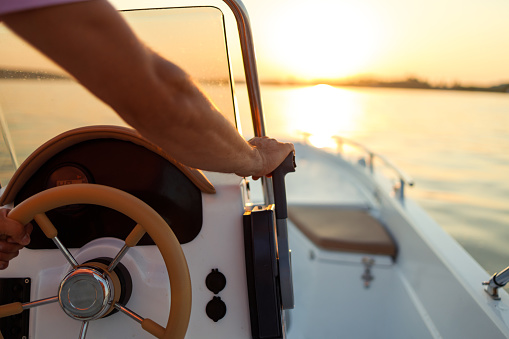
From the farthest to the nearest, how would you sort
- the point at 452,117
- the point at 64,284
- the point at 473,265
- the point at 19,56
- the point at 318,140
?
1. the point at 452,117
2. the point at 318,140
3. the point at 473,265
4. the point at 19,56
5. the point at 64,284

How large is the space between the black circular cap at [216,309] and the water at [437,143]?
490 millimetres

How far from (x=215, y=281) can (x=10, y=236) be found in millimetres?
446

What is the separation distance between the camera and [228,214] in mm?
1039

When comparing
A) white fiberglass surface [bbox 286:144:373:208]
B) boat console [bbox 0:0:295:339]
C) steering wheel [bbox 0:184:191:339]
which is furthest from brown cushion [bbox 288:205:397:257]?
steering wheel [bbox 0:184:191:339]

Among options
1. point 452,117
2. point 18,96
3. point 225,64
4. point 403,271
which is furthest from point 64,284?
point 452,117

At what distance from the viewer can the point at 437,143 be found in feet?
35.0

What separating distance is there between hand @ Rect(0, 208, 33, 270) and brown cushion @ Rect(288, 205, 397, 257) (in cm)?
176

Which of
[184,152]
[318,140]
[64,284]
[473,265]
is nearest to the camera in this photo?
[184,152]

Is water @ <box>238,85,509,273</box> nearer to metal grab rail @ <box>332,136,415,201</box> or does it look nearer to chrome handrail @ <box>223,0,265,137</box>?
metal grab rail @ <box>332,136,415,201</box>

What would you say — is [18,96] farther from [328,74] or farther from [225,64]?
[328,74]

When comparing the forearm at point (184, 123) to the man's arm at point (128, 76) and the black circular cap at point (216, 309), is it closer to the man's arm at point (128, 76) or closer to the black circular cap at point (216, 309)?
the man's arm at point (128, 76)

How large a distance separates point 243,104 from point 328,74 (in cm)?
180

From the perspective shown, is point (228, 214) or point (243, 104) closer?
point (228, 214)

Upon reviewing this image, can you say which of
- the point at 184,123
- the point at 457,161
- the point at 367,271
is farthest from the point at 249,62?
the point at 457,161
